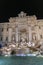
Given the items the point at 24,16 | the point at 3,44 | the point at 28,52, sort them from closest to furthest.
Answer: the point at 28,52 → the point at 3,44 → the point at 24,16

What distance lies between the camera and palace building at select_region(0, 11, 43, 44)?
4153 cm

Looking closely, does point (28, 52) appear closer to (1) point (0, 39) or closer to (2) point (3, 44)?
(2) point (3, 44)

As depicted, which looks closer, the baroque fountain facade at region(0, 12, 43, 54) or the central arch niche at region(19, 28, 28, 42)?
the baroque fountain facade at region(0, 12, 43, 54)

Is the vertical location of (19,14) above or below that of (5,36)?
above

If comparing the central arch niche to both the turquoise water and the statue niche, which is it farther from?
the turquoise water

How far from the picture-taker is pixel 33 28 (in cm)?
4194

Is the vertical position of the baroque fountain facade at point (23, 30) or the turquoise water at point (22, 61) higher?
the baroque fountain facade at point (23, 30)

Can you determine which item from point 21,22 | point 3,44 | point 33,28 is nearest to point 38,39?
point 33,28

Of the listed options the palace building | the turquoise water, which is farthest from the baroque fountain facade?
the turquoise water

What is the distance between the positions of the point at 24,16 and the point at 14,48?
12047 millimetres

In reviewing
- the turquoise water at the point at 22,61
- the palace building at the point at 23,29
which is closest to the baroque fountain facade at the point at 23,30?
the palace building at the point at 23,29

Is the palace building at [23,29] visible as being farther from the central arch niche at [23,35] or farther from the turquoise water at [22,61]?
the turquoise water at [22,61]

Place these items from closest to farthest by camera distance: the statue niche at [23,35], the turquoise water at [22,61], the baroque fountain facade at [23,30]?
the turquoise water at [22,61], the baroque fountain facade at [23,30], the statue niche at [23,35]

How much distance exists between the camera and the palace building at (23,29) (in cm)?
4153
